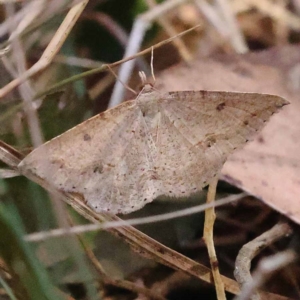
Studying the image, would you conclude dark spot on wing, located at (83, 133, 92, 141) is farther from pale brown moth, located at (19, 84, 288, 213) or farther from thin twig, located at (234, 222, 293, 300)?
thin twig, located at (234, 222, 293, 300)

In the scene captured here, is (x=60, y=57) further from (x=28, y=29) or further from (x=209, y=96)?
(x=209, y=96)

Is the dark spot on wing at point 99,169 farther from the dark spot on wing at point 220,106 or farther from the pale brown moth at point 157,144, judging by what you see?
the dark spot on wing at point 220,106

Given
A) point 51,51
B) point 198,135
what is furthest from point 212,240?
point 51,51

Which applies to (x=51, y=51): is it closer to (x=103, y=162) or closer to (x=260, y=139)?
(x=103, y=162)

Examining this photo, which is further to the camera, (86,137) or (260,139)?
(260,139)

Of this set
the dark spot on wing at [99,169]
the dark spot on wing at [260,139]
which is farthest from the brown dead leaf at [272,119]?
the dark spot on wing at [99,169]

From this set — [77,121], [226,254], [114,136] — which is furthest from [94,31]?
[226,254]

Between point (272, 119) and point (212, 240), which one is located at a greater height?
point (272, 119)

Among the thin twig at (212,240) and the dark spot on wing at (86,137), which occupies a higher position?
the dark spot on wing at (86,137)

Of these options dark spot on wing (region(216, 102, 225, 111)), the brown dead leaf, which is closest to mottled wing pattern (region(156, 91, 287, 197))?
dark spot on wing (region(216, 102, 225, 111))
